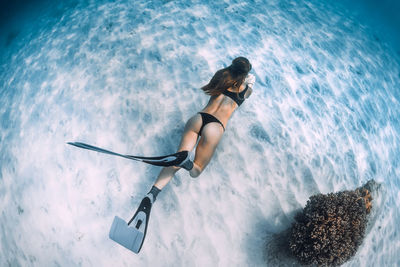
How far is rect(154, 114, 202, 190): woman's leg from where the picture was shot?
8.85 feet

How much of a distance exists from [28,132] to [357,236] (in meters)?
7.19

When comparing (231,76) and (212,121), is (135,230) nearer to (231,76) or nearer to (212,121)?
(212,121)

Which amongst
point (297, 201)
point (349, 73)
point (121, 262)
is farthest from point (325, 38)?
point (121, 262)

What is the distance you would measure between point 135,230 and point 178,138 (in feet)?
5.47

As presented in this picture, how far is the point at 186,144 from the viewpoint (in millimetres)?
2727

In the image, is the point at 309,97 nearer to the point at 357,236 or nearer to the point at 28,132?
the point at 357,236

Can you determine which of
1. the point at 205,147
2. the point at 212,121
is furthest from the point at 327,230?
the point at 212,121

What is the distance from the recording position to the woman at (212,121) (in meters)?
2.66

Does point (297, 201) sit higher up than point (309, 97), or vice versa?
point (309, 97)

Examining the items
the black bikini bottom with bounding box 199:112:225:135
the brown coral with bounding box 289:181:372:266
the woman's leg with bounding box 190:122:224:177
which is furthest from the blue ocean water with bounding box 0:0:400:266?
the black bikini bottom with bounding box 199:112:225:135

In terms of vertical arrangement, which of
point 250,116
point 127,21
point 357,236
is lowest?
point 357,236

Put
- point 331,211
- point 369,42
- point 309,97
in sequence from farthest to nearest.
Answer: point 369,42, point 309,97, point 331,211

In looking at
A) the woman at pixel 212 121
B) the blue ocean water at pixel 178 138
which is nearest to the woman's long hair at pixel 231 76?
the woman at pixel 212 121

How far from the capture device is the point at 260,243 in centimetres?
298
